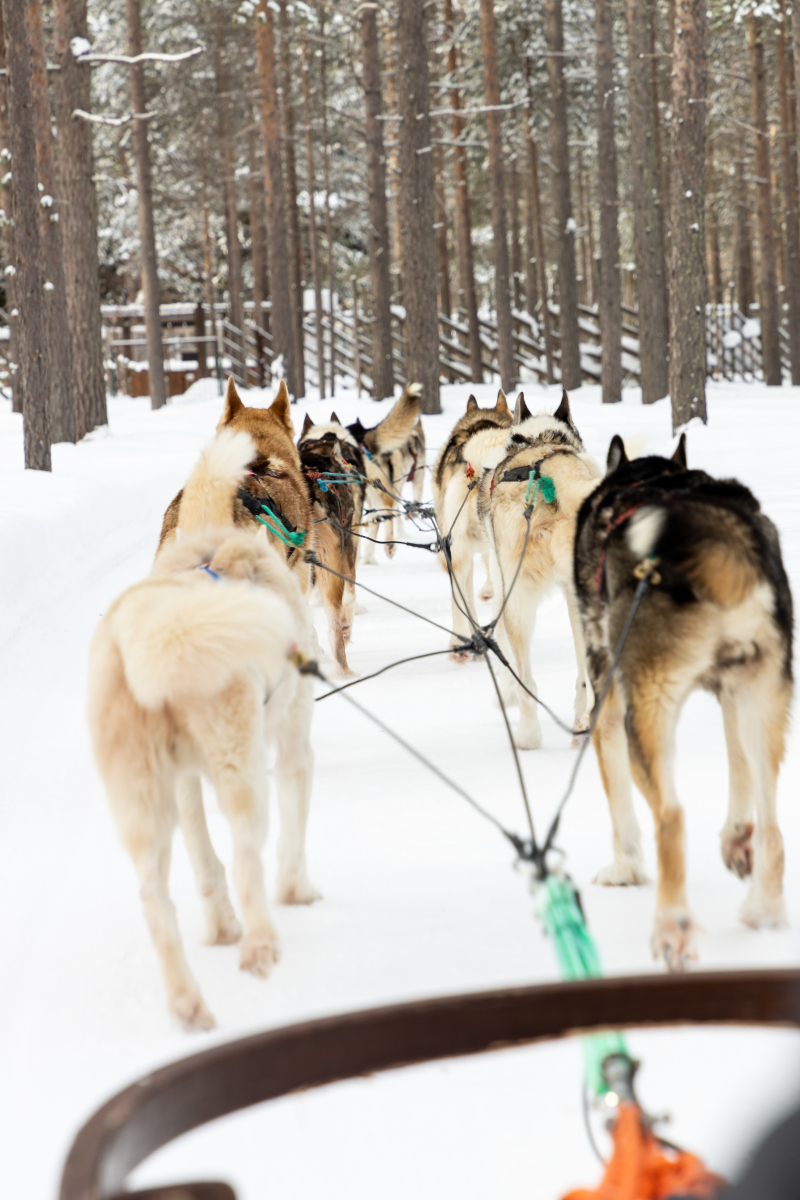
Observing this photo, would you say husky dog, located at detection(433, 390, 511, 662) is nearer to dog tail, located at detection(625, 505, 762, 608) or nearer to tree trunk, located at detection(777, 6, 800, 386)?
dog tail, located at detection(625, 505, 762, 608)

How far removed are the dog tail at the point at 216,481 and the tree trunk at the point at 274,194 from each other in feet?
71.7

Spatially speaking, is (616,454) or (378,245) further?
(378,245)

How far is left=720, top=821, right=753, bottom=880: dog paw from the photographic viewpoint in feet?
10.6

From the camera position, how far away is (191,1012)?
2604 mm

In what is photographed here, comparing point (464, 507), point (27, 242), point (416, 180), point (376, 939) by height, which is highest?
point (416, 180)

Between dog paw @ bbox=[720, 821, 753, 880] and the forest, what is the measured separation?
Answer: 10.9m

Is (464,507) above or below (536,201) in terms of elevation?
below

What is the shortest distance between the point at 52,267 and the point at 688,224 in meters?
10.1

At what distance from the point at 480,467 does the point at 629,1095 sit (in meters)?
5.84

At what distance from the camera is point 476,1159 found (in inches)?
69.5

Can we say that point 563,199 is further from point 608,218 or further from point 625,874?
point 625,874

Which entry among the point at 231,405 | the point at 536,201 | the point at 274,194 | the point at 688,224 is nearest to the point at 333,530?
the point at 231,405

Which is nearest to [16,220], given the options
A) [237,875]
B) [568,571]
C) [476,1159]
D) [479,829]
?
[568,571]

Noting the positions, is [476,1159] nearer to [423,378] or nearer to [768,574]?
[768,574]
